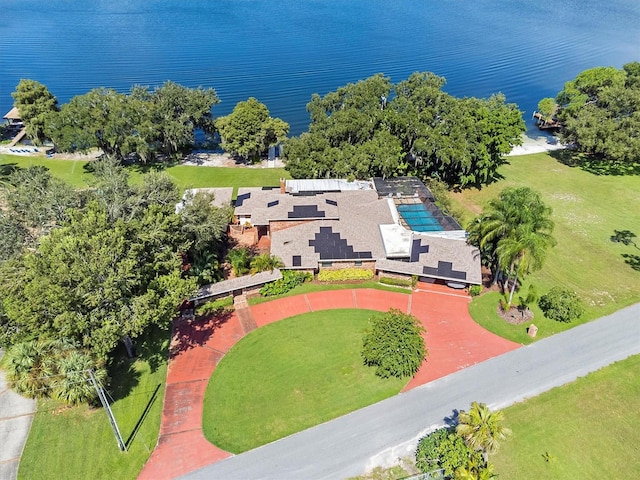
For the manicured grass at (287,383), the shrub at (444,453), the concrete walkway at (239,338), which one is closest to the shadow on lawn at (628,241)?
the concrete walkway at (239,338)

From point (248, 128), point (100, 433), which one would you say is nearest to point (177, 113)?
point (248, 128)

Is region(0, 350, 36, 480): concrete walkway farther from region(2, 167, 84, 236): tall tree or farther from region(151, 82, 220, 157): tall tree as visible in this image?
region(151, 82, 220, 157): tall tree

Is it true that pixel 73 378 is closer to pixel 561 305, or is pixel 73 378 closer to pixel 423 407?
pixel 423 407

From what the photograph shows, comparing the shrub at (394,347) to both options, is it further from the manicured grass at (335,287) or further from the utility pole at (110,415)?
the utility pole at (110,415)

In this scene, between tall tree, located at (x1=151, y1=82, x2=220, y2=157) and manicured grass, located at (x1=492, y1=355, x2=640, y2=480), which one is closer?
manicured grass, located at (x1=492, y1=355, x2=640, y2=480)

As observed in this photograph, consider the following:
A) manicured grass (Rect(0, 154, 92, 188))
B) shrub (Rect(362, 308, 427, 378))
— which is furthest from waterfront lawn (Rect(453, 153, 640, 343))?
manicured grass (Rect(0, 154, 92, 188))

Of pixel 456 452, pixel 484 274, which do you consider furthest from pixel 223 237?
pixel 456 452
